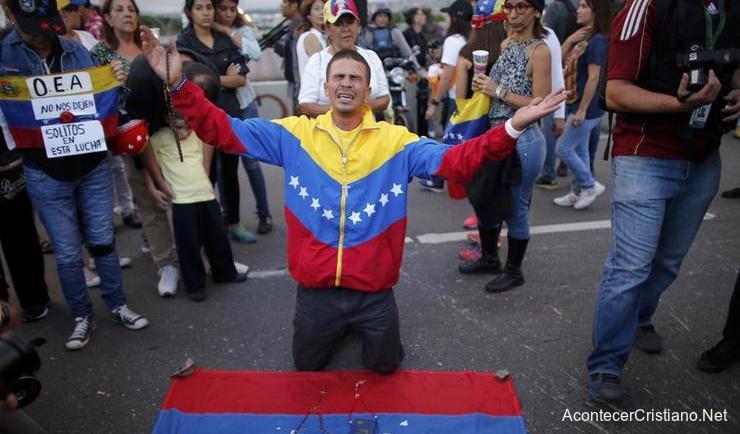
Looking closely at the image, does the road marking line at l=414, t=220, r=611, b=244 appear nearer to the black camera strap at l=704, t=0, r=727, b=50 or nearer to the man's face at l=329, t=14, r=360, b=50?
the man's face at l=329, t=14, r=360, b=50

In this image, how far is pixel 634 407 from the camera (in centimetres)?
280

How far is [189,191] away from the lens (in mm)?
3900

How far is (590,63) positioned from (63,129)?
169 inches

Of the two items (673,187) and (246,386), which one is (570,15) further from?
(246,386)

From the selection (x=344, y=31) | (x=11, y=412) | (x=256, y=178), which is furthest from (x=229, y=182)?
(x=11, y=412)

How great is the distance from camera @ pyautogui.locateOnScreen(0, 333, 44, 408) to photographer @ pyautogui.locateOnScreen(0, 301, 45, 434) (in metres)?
0.03

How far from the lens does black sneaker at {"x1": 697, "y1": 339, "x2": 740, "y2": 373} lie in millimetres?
3041

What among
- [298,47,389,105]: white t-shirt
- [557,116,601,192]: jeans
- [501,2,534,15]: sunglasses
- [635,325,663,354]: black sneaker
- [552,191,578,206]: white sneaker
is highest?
[501,2,534,15]: sunglasses

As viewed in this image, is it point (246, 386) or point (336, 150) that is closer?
point (336, 150)

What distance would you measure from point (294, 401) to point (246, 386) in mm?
298

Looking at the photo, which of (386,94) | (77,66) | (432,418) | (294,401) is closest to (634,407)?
(432,418)

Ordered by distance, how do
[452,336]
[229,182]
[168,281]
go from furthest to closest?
[229,182] < [168,281] < [452,336]

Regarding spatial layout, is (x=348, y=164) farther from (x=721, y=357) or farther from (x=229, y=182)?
(x=229, y=182)

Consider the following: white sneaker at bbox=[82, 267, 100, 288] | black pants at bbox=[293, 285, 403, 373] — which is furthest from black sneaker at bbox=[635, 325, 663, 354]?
white sneaker at bbox=[82, 267, 100, 288]
